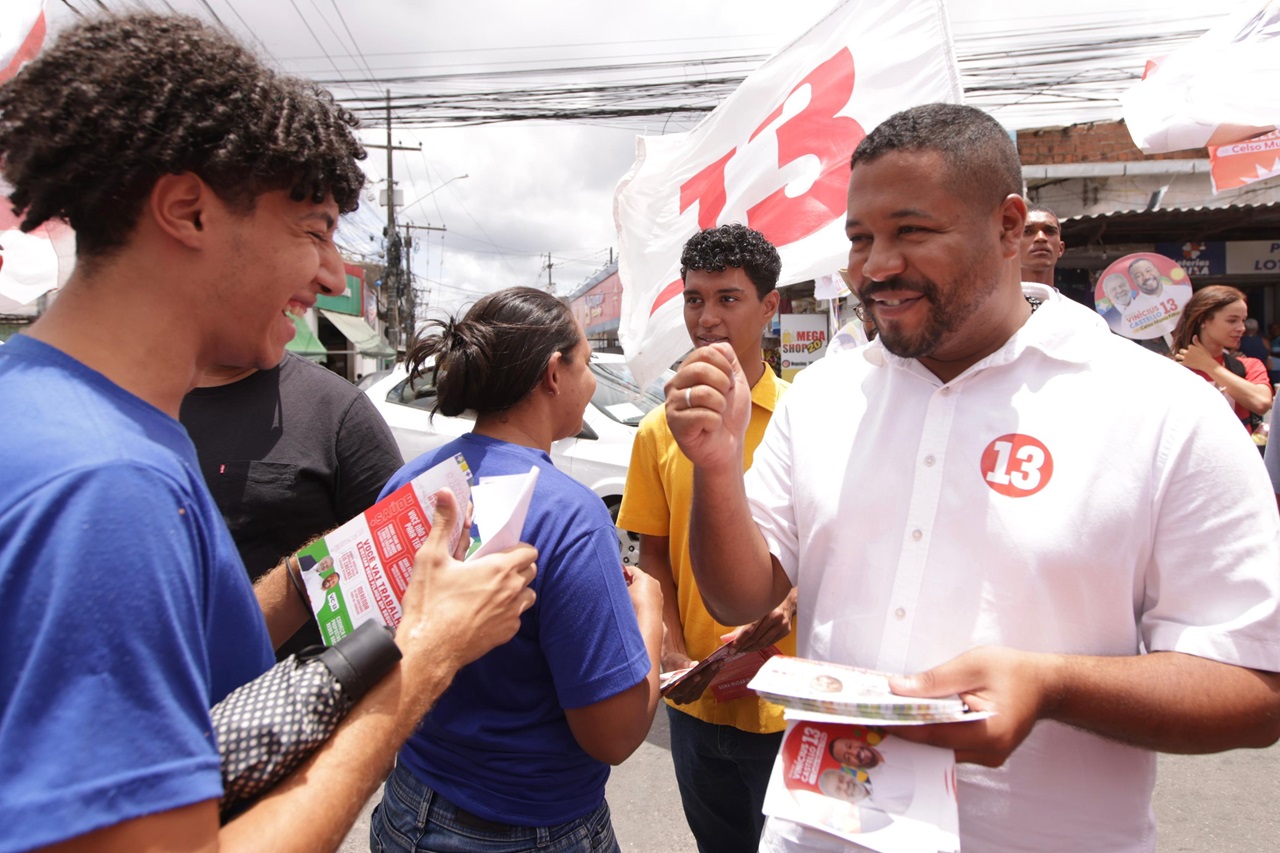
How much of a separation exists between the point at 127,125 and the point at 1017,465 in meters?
1.35

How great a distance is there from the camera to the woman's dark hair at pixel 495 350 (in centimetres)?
168

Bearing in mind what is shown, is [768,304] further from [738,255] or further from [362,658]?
[362,658]

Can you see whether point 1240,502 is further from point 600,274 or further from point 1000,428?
point 600,274

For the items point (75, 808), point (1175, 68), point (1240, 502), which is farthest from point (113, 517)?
point (1175, 68)

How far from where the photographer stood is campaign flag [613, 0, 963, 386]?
2584 mm

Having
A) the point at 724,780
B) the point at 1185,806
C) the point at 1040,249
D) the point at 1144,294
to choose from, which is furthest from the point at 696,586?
the point at 1144,294

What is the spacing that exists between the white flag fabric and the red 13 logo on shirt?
11.8 feet

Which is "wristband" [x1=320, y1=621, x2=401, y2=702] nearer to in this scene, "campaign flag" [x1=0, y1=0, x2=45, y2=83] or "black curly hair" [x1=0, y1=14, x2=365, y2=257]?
"black curly hair" [x1=0, y1=14, x2=365, y2=257]

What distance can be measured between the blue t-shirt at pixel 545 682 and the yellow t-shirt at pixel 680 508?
0.61 m

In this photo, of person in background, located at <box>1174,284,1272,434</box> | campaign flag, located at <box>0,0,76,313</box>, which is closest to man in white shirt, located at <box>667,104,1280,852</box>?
campaign flag, located at <box>0,0,76,313</box>

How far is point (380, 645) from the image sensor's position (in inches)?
38.7

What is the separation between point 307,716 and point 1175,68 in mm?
5080

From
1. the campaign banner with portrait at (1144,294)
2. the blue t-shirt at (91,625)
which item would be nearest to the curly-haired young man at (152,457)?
the blue t-shirt at (91,625)

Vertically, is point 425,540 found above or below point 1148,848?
above
